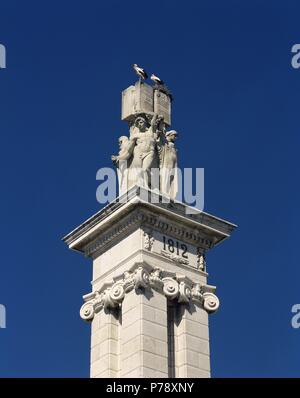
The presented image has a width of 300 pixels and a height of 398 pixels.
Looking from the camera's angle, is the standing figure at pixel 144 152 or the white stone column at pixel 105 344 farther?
the standing figure at pixel 144 152

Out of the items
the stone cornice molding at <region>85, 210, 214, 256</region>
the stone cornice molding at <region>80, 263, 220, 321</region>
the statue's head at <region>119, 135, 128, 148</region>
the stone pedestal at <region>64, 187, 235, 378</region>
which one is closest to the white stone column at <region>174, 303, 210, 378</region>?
the stone pedestal at <region>64, 187, 235, 378</region>

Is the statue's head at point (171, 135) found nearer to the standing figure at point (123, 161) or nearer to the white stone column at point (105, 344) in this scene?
the standing figure at point (123, 161)

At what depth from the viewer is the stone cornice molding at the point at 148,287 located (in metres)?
38.4

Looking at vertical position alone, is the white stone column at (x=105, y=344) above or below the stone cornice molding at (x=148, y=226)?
below

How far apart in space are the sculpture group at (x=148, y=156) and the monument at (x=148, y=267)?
3cm

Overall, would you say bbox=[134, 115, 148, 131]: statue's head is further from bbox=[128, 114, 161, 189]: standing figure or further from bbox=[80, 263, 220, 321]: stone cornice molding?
bbox=[80, 263, 220, 321]: stone cornice molding

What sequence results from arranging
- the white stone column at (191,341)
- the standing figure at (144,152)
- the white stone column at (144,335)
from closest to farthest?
1. the white stone column at (144,335)
2. the white stone column at (191,341)
3. the standing figure at (144,152)

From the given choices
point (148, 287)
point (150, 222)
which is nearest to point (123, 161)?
point (150, 222)

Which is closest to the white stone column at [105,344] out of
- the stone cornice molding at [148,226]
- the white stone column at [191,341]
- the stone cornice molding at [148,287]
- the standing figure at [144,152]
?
the stone cornice molding at [148,287]

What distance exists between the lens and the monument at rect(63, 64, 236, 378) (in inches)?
1492

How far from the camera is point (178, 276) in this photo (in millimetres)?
39281

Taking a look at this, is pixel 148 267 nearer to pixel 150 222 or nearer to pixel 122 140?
pixel 150 222
